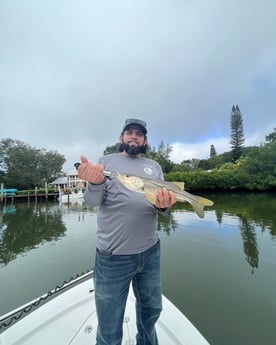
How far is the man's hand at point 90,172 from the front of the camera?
52.8 inches

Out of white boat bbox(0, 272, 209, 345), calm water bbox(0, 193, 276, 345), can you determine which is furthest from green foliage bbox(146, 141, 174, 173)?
white boat bbox(0, 272, 209, 345)

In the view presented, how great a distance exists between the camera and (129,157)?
1.83 m

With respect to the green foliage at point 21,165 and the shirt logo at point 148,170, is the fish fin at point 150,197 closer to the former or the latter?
the shirt logo at point 148,170

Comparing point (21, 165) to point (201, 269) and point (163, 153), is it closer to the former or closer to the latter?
point (163, 153)

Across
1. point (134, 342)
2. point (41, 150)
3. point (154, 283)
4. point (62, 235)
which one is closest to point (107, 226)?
point (154, 283)

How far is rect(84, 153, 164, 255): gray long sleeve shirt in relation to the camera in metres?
1.48

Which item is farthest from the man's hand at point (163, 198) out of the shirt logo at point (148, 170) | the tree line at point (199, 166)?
the tree line at point (199, 166)

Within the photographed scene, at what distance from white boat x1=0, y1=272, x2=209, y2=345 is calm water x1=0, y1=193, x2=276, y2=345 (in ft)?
5.01

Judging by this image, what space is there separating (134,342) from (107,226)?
51.5 inches

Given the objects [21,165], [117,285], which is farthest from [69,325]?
[21,165]

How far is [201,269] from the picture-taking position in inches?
209

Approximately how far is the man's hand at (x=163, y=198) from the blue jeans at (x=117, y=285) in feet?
1.33

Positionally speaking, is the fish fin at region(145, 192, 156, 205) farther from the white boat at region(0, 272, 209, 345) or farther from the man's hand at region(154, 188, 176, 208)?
the white boat at region(0, 272, 209, 345)

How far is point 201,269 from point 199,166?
4807cm
